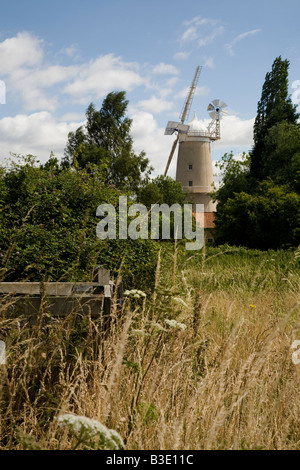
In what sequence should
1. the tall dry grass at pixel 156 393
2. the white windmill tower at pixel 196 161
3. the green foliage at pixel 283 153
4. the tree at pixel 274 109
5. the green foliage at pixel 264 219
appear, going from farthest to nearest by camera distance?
the white windmill tower at pixel 196 161, the tree at pixel 274 109, the green foliage at pixel 283 153, the green foliage at pixel 264 219, the tall dry grass at pixel 156 393

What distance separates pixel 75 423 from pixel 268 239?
21036 millimetres

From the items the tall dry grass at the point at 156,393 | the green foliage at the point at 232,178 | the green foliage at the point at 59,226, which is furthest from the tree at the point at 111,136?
the tall dry grass at the point at 156,393

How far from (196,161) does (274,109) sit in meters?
11.1

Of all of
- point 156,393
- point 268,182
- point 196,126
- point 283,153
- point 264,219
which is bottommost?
point 156,393

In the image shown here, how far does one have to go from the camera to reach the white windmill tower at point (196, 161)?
3791cm

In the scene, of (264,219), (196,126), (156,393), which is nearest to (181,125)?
(196,126)

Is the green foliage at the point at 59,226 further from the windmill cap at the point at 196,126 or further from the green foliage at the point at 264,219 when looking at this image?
the windmill cap at the point at 196,126

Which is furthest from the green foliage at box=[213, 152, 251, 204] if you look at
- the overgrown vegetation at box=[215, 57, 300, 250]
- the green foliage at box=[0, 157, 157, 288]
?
the green foliage at box=[0, 157, 157, 288]

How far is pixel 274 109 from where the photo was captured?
1121 inches

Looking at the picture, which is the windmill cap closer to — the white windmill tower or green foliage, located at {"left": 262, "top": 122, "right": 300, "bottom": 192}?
the white windmill tower

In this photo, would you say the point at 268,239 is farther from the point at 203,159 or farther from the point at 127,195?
the point at 203,159

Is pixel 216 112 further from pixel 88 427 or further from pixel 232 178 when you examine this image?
pixel 88 427

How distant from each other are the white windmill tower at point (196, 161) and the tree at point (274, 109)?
25.0 ft
